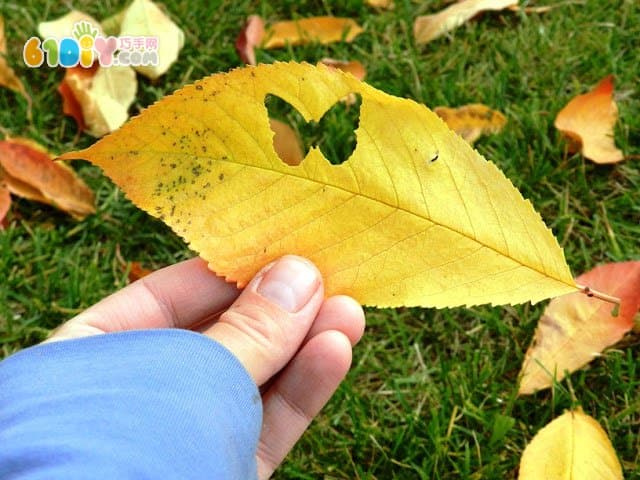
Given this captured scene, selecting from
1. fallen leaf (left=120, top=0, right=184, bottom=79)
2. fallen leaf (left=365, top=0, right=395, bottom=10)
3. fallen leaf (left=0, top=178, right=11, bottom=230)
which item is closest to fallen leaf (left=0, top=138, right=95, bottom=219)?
fallen leaf (left=0, top=178, right=11, bottom=230)

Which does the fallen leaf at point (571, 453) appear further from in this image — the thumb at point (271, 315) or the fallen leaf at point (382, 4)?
the fallen leaf at point (382, 4)

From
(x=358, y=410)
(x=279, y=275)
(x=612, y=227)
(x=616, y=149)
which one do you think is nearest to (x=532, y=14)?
(x=616, y=149)

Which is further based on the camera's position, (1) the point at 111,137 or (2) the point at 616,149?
(2) the point at 616,149

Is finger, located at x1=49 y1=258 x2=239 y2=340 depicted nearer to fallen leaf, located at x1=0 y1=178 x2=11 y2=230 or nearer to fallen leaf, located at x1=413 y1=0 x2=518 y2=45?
fallen leaf, located at x1=0 y1=178 x2=11 y2=230

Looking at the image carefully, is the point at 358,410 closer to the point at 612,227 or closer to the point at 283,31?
the point at 612,227

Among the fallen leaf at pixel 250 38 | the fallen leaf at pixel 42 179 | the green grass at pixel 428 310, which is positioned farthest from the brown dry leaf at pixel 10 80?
the fallen leaf at pixel 250 38
